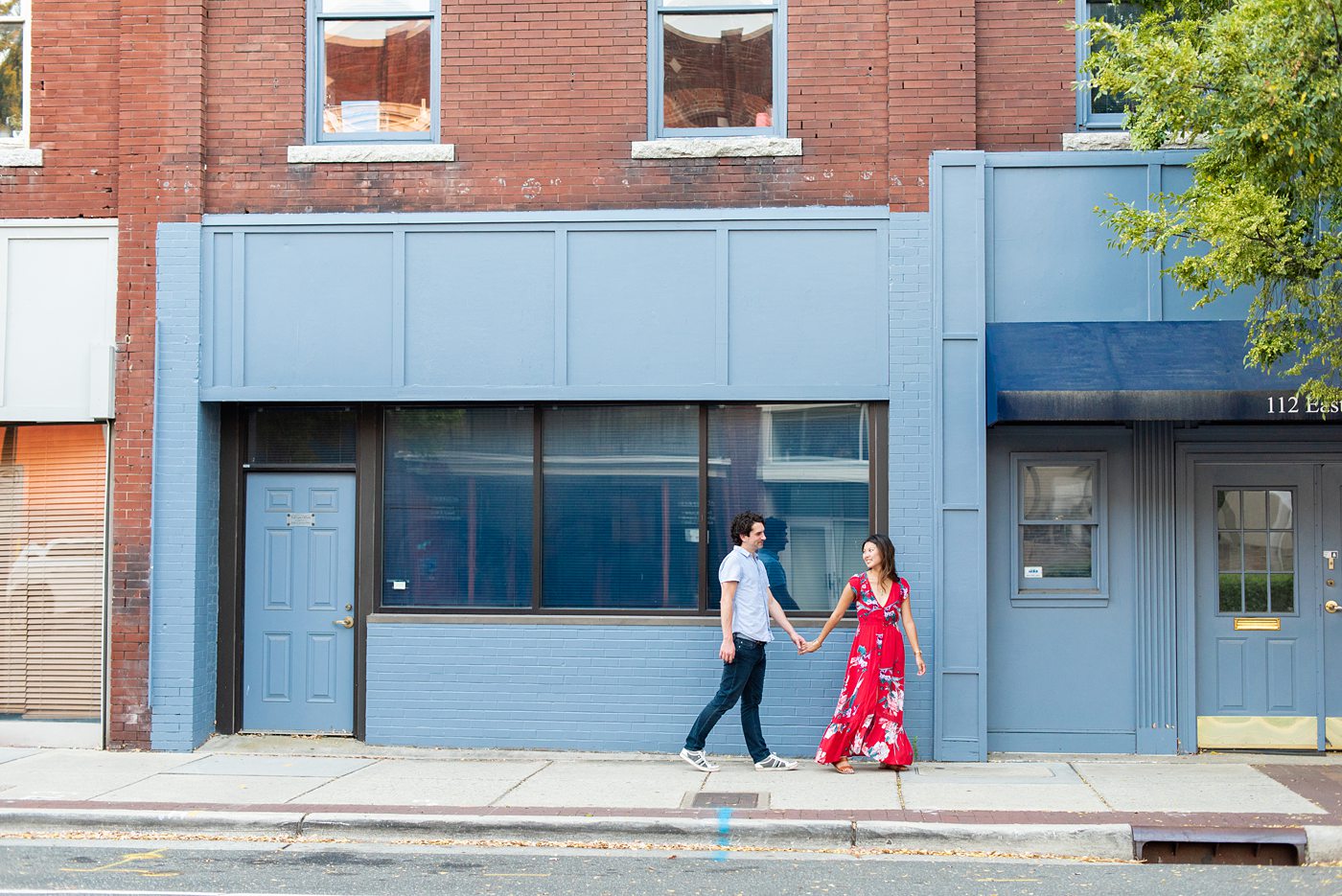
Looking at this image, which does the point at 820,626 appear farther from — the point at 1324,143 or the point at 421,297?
the point at 1324,143

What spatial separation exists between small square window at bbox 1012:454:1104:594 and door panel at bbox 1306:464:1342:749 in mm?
1681

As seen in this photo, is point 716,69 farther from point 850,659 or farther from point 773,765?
point 773,765

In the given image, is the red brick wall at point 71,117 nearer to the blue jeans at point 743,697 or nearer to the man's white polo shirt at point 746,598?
the man's white polo shirt at point 746,598

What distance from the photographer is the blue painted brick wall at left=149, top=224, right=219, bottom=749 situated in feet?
34.9

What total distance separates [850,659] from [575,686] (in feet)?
7.08

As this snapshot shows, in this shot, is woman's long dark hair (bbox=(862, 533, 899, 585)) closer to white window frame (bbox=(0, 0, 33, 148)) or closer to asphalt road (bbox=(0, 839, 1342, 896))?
asphalt road (bbox=(0, 839, 1342, 896))

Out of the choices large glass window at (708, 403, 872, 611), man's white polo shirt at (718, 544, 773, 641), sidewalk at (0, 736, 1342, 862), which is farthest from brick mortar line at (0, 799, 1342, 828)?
large glass window at (708, 403, 872, 611)

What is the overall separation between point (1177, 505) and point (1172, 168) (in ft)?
8.31

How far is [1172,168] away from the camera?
10234 mm

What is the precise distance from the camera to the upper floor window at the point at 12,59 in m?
11.2

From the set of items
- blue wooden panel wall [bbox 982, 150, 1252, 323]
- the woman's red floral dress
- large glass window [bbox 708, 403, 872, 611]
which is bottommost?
the woman's red floral dress

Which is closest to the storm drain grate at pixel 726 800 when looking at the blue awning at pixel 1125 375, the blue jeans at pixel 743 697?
the blue jeans at pixel 743 697

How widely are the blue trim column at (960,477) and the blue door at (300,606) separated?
182 inches

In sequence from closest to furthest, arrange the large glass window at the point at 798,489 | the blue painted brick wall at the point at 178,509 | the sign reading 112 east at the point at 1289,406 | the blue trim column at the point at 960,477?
the sign reading 112 east at the point at 1289,406, the blue trim column at the point at 960,477, the large glass window at the point at 798,489, the blue painted brick wall at the point at 178,509
